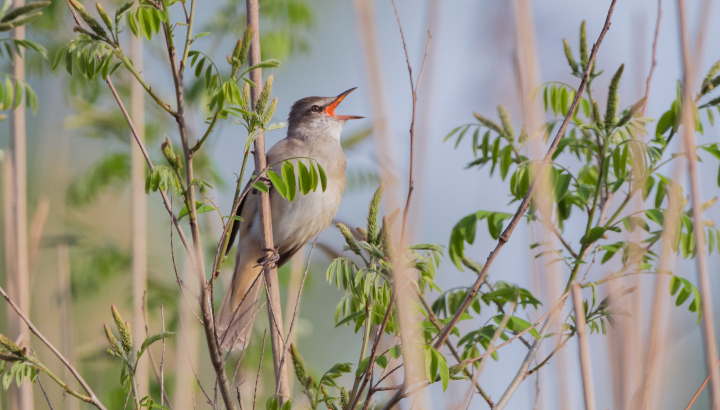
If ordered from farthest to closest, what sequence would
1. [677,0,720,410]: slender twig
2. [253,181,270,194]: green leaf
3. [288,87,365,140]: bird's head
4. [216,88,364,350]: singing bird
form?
[288,87,365,140]: bird's head, [216,88,364,350]: singing bird, [253,181,270,194]: green leaf, [677,0,720,410]: slender twig

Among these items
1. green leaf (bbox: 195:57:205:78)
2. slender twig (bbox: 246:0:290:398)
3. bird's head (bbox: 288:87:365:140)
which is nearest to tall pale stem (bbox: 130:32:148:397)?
slender twig (bbox: 246:0:290:398)

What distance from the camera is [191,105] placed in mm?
3857

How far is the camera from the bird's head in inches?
137

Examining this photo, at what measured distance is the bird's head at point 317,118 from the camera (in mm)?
3475

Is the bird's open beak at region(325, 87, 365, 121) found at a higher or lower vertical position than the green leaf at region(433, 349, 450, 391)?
higher

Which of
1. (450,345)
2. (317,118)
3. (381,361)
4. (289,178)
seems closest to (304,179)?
(289,178)

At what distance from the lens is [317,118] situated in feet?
11.6

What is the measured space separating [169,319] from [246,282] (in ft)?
4.44

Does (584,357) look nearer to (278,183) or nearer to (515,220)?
(515,220)

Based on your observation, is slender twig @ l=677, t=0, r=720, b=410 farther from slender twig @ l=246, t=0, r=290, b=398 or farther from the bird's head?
the bird's head

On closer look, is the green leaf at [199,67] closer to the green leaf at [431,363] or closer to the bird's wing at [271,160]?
the green leaf at [431,363]

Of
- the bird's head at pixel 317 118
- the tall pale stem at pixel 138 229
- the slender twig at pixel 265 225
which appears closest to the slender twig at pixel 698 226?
the slender twig at pixel 265 225

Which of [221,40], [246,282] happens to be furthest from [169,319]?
[221,40]

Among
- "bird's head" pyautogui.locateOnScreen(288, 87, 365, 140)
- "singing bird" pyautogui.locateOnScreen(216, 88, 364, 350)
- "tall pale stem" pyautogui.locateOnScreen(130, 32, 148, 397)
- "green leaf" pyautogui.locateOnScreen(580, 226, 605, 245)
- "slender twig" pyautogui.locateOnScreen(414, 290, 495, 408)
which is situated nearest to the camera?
"slender twig" pyautogui.locateOnScreen(414, 290, 495, 408)
